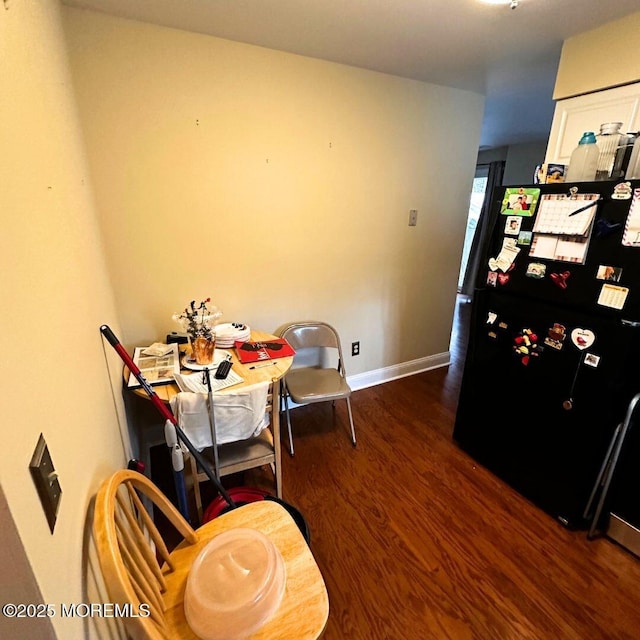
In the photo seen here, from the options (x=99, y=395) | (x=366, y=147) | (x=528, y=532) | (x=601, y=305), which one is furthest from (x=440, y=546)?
(x=366, y=147)

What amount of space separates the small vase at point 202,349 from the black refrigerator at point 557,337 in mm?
1455

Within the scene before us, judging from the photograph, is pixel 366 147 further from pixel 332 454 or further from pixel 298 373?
pixel 332 454

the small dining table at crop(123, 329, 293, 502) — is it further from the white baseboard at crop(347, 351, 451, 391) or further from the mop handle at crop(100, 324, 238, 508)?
the white baseboard at crop(347, 351, 451, 391)

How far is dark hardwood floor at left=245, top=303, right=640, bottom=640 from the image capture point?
1271 mm

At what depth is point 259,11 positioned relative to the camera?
155cm

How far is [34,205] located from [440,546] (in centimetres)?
192

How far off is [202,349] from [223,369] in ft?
0.53

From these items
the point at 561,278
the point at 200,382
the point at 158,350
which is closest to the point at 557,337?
the point at 561,278

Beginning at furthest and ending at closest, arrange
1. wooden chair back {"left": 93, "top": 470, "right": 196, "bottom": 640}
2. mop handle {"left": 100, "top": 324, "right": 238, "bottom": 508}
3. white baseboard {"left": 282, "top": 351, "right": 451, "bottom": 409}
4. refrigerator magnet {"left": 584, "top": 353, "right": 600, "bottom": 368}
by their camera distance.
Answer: white baseboard {"left": 282, "top": 351, "right": 451, "bottom": 409} → refrigerator magnet {"left": 584, "top": 353, "right": 600, "bottom": 368} → mop handle {"left": 100, "top": 324, "right": 238, "bottom": 508} → wooden chair back {"left": 93, "top": 470, "right": 196, "bottom": 640}

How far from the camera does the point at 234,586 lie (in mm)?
877

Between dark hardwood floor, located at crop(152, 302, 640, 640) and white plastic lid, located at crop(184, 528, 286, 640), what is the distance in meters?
0.12

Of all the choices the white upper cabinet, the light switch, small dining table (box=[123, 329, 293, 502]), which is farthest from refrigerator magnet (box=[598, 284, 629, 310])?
the light switch

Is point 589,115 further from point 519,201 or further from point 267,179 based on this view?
point 267,179

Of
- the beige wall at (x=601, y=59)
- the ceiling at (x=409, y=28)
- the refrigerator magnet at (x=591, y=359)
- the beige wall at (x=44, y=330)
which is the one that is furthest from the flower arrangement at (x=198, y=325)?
the beige wall at (x=601, y=59)
